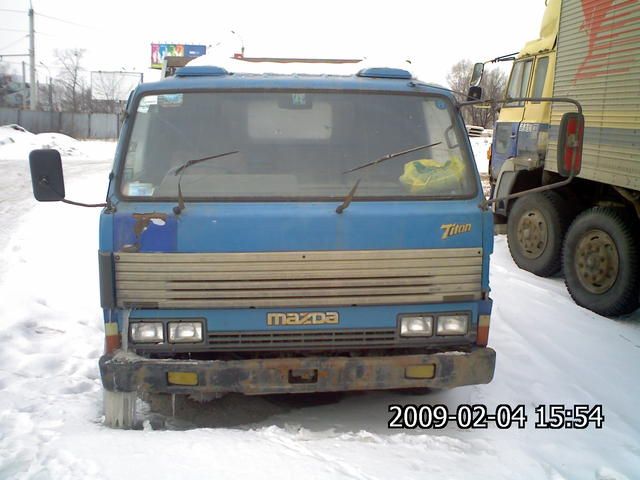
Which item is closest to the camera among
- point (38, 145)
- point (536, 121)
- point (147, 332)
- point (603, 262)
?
point (147, 332)

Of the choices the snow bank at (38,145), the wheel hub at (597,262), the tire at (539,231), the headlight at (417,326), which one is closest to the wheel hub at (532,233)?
the tire at (539,231)

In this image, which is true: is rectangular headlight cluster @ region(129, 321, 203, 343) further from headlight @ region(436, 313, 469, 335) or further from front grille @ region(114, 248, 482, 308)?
headlight @ region(436, 313, 469, 335)

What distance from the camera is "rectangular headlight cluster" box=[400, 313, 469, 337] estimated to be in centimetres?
344

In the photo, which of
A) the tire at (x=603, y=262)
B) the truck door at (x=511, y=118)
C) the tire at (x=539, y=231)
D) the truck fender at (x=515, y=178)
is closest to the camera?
the tire at (x=603, y=262)

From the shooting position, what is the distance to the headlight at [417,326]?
3.44m

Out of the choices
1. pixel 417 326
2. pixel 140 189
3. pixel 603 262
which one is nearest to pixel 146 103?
pixel 140 189

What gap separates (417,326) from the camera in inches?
136

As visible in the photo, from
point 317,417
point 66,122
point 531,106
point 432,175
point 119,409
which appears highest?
point 531,106

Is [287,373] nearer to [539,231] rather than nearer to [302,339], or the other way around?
[302,339]

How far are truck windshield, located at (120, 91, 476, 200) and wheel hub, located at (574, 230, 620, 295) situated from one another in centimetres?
306

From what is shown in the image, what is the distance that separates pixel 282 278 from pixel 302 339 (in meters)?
0.39

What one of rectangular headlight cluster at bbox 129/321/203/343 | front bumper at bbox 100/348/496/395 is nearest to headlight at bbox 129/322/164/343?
rectangular headlight cluster at bbox 129/321/203/343

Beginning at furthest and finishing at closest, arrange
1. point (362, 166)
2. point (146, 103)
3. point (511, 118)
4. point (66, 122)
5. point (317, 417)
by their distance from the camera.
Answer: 1. point (66, 122)
2. point (511, 118)
3. point (317, 417)
4. point (146, 103)
5. point (362, 166)

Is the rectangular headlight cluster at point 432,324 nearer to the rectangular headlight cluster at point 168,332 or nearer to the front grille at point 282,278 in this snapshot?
the front grille at point 282,278
